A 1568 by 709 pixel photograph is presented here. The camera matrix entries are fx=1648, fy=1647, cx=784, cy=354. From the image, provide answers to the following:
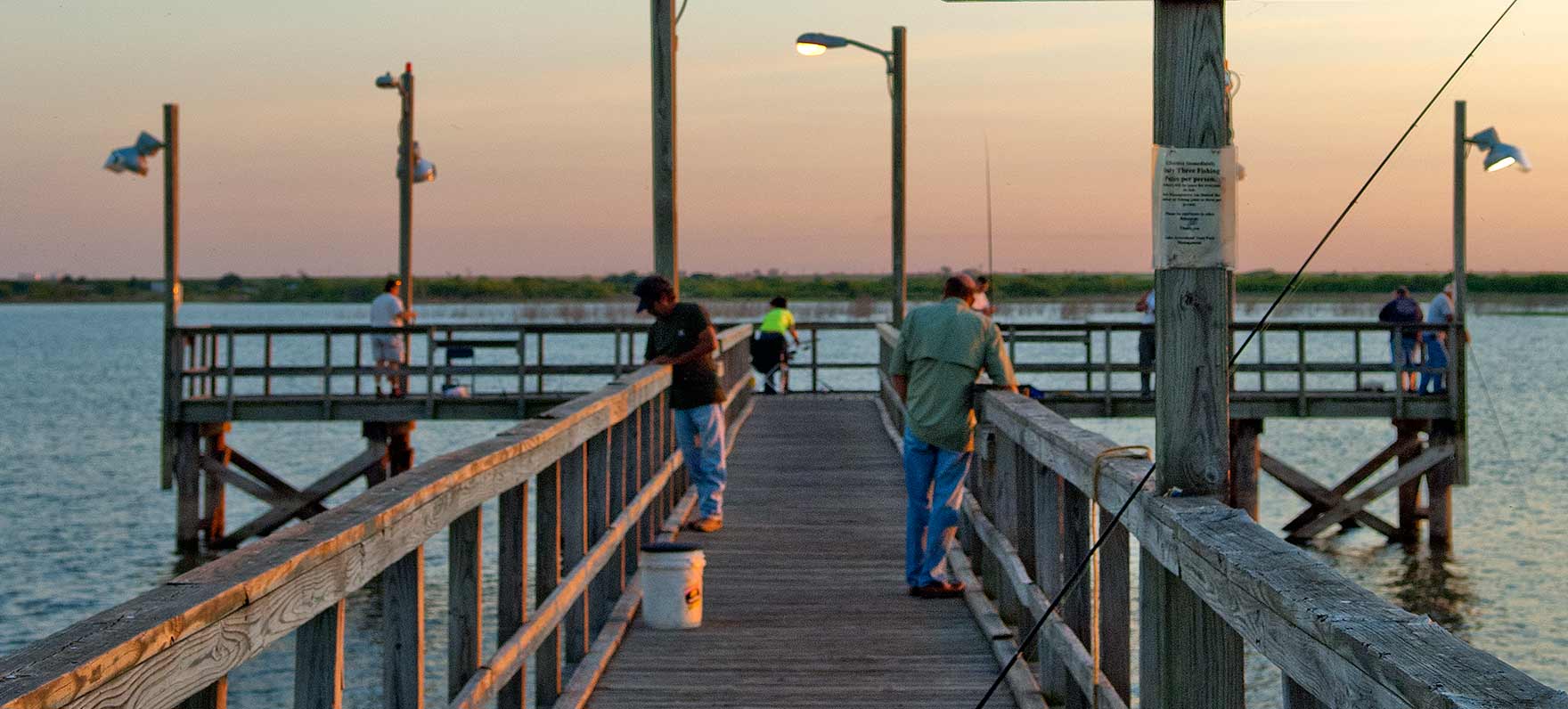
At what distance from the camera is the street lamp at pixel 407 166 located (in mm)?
24094

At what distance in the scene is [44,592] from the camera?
19.4 m

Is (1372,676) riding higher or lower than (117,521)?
higher

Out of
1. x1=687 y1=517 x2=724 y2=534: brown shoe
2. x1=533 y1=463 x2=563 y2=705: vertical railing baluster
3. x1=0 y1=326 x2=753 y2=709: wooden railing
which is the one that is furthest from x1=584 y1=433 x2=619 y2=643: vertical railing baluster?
x1=687 y1=517 x2=724 y2=534: brown shoe

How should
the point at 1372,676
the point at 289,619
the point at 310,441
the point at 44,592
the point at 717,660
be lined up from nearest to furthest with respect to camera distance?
the point at 1372,676
the point at 289,619
the point at 717,660
the point at 44,592
the point at 310,441

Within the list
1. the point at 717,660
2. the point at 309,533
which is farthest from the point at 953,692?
the point at 309,533

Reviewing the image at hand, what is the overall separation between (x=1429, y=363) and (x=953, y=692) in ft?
57.4

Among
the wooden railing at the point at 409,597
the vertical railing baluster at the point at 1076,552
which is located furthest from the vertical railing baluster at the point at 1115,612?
the wooden railing at the point at 409,597

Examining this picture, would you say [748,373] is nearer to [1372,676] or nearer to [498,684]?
[498,684]

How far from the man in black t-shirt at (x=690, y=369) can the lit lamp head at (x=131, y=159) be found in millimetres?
14718

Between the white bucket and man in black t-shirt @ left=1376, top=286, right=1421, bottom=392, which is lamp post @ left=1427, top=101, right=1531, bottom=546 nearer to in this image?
man in black t-shirt @ left=1376, top=286, right=1421, bottom=392

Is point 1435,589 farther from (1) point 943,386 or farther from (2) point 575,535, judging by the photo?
(2) point 575,535

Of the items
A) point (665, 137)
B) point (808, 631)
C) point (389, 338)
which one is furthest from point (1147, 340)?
point (808, 631)

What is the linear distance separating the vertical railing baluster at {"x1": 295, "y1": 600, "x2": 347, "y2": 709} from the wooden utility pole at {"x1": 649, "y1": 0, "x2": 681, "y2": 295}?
10178 mm

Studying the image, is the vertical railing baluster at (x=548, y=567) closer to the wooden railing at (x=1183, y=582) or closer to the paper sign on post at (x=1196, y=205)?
the wooden railing at (x=1183, y=582)
